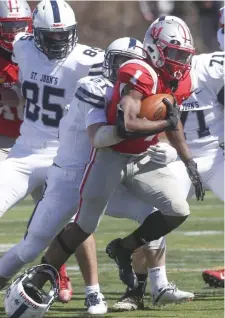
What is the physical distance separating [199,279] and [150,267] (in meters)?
1.04

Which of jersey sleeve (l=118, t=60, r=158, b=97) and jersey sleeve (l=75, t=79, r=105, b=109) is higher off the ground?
jersey sleeve (l=118, t=60, r=158, b=97)

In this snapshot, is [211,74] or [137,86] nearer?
[137,86]


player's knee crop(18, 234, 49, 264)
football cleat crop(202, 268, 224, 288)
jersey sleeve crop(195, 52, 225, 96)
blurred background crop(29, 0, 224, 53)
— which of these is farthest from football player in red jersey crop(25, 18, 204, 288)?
blurred background crop(29, 0, 224, 53)

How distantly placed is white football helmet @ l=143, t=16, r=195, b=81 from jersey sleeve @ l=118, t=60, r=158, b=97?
250mm

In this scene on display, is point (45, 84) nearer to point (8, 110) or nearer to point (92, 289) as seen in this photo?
point (8, 110)

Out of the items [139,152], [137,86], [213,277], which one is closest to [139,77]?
[137,86]

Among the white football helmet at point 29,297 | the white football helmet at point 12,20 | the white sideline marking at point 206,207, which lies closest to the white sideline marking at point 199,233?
the white sideline marking at point 206,207

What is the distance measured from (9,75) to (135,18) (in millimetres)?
9501

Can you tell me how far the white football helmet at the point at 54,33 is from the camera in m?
6.52

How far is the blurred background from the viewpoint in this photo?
15.8 meters

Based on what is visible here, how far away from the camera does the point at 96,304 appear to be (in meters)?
6.04

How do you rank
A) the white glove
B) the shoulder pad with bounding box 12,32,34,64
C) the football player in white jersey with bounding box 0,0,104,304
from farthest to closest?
the shoulder pad with bounding box 12,32,34,64 → the football player in white jersey with bounding box 0,0,104,304 → the white glove

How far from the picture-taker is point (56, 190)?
5867mm

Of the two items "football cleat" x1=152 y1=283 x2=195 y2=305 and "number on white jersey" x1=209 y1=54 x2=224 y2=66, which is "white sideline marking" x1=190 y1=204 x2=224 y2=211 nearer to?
"number on white jersey" x1=209 y1=54 x2=224 y2=66
